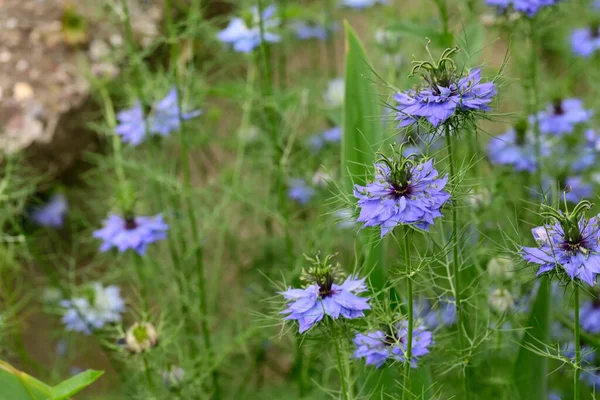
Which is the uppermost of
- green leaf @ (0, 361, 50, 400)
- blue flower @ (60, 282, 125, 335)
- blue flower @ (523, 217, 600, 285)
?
blue flower @ (523, 217, 600, 285)

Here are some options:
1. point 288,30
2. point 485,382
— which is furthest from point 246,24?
point 485,382

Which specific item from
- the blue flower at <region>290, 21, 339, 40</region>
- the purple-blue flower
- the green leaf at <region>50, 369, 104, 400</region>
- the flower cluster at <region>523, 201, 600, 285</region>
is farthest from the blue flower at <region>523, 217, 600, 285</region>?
the blue flower at <region>290, 21, 339, 40</region>

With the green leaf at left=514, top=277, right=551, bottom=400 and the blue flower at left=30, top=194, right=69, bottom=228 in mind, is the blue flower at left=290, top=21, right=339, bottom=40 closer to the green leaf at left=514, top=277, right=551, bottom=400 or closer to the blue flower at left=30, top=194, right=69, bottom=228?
the blue flower at left=30, top=194, right=69, bottom=228

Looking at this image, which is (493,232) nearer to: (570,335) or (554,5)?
(570,335)

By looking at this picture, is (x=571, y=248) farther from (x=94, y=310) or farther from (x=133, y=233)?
(x=94, y=310)

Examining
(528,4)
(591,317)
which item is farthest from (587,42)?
(591,317)

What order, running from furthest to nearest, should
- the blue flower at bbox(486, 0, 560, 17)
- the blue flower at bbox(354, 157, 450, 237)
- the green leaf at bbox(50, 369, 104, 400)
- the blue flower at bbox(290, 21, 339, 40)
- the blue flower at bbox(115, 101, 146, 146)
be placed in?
the blue flower at bbox(290, 21, 339, 40) → the blue flower at bbox(115, 101, 146, 146) → the blue flower at bbox(486, 0, 560, 17) → the green leaf at bbox(50, 369, 104, 400) → the blue flower at bbox(354, 157, 450, 237)

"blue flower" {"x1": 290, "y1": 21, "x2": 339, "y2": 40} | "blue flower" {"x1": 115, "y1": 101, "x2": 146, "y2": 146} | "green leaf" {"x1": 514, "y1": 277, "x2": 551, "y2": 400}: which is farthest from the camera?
"blue flower" {"x1": 290, "y1": 21, "x2": 339, "y2": 40}
